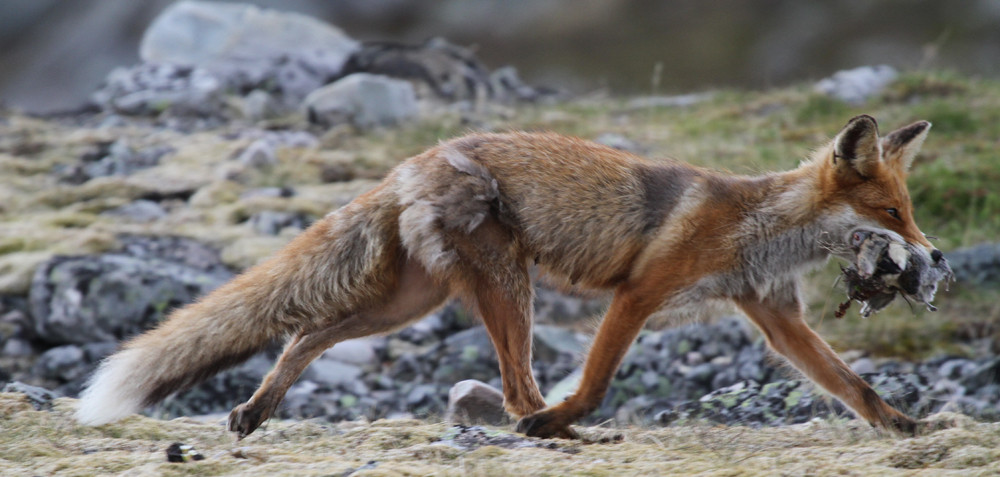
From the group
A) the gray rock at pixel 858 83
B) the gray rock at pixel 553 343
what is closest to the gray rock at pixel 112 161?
the gray rock at pixel 553 343

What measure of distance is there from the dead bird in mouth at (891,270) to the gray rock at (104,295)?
5.53 m

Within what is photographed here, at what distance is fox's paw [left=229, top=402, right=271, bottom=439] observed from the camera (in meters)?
4.11

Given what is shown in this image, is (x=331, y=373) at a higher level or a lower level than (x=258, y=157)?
lower

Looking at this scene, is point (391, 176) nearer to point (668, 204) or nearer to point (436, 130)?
point (668, 204)

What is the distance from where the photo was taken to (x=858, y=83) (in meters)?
14.9

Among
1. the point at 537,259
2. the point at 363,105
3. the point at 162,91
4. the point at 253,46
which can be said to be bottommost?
the point at 537,259

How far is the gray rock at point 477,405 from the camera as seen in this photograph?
16.5 feet

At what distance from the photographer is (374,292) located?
4547mm

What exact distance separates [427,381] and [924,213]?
5.62 m

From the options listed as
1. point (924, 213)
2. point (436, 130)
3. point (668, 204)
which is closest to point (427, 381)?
point (668, 204)

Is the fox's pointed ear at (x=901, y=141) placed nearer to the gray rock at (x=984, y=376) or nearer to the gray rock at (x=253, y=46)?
the gray rock at (x=984, y=376)

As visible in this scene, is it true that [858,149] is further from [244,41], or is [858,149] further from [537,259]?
[244,41]

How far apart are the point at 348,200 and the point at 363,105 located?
14.8 feet

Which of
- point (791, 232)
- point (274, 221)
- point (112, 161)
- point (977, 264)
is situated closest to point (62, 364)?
point (274, 221)
